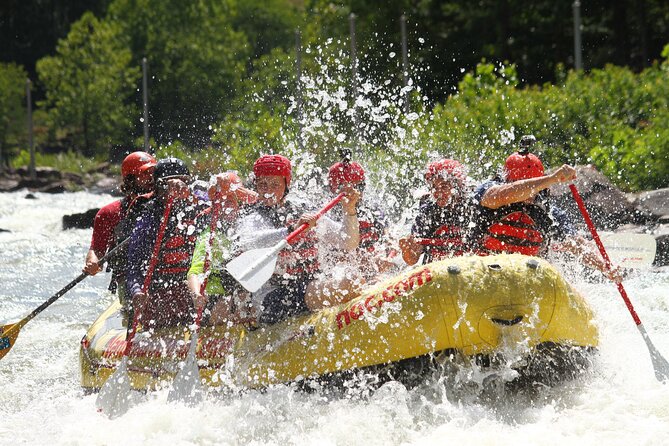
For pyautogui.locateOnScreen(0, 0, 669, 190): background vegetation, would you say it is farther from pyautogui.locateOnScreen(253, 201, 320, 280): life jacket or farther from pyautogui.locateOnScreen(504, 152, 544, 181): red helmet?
pyautogui.locateOnScreen(253, 201, 320, 280): life jacket

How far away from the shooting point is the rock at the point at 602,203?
10.5 m

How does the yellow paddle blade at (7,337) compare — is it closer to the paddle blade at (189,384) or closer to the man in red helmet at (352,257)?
the paddle blade at (189,384)

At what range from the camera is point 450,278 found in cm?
450

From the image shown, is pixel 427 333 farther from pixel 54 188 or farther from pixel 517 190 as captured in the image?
pixel 54 188

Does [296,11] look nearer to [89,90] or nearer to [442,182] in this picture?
[89,90]

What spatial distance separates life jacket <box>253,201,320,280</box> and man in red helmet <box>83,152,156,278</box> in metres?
1.20

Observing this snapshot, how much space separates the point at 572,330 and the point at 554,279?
1.00 feet

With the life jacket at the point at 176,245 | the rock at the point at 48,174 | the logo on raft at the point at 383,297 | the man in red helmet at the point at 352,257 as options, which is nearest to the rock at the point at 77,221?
the man in red helmet at the point at 352,257

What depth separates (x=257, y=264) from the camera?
4711 mm

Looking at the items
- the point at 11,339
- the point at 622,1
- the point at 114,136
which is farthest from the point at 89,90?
the point at 11,339

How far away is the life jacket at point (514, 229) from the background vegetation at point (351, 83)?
447cm

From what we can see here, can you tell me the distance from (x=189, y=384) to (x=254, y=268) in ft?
2.62

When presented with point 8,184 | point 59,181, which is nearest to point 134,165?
point 59,181

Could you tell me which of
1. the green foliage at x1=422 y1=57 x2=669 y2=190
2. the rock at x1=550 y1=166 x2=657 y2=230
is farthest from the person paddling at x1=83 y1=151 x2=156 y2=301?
the green foliage at x1=422 y1=57 x2=669 y2=190
